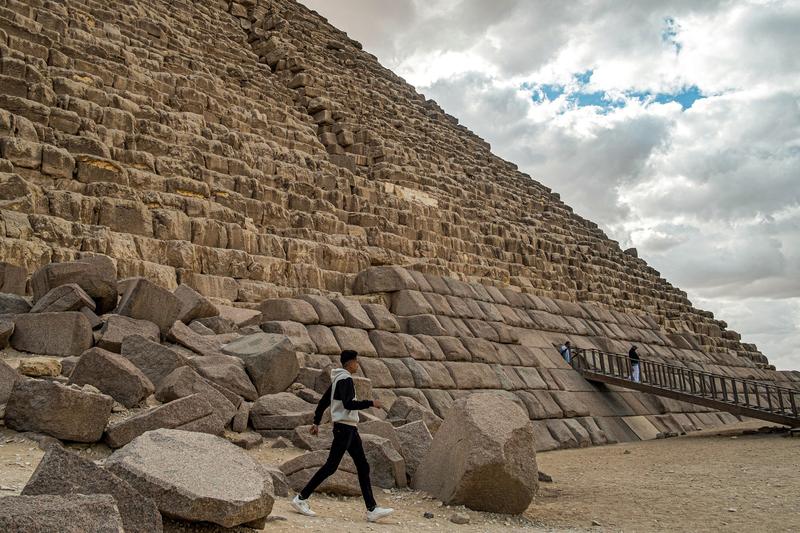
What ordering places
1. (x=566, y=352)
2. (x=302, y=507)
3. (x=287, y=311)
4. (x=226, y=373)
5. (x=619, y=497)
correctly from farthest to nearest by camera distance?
(x=566, y=352) → (x=287, y=311) → (x=619, y=497) → (x=226, y=373) → (x=302, y=507)

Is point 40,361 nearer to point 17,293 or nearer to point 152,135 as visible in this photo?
point 17,293

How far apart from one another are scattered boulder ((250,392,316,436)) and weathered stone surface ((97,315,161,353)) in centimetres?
154

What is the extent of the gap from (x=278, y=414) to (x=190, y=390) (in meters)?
1.27

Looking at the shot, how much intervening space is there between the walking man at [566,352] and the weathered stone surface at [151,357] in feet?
41.6

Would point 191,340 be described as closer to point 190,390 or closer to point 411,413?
point 190,390

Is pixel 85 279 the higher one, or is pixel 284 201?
pixel 284 201

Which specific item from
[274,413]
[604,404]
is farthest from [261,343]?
[604,404]

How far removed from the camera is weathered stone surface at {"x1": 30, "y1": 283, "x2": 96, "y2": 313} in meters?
8.07

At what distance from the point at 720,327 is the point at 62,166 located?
32459 mm

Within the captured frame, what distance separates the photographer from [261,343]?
→ 9.05 m

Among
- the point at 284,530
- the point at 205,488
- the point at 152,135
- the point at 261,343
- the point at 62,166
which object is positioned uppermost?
the point at 152,135

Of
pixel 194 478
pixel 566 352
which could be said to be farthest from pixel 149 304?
pixel 566 352

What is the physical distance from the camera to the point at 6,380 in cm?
621

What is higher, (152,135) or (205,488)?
(152,135)
